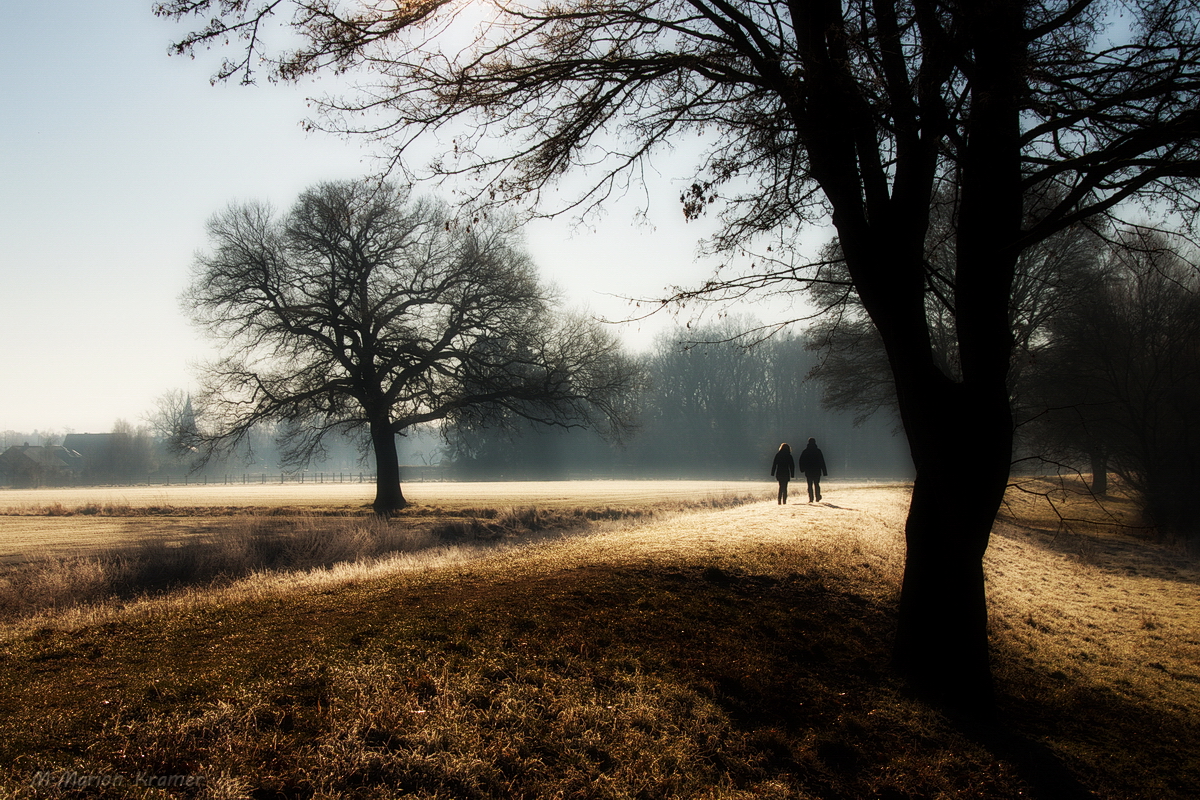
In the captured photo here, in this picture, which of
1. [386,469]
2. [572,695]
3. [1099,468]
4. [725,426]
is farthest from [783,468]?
[725,426]

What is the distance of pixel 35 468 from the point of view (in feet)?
242

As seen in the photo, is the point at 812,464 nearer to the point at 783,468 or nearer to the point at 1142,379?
the point at 783,468

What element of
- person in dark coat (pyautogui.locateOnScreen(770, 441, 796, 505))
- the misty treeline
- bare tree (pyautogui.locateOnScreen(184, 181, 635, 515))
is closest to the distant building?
the misty treeline

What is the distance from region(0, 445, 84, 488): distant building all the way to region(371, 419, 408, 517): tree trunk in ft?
228

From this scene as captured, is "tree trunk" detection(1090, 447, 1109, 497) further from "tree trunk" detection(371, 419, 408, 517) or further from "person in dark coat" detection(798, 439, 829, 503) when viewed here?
"tree trunk" detection(371, 419, 408, 517)

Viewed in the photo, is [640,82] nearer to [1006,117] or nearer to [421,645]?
[1006,117]

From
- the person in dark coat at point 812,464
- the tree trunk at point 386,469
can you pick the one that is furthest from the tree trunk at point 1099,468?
the tree trunk at point 386,469

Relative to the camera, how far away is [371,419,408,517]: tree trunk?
23.1 meters

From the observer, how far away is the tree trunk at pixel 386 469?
909 inches

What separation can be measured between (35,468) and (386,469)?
245 ft

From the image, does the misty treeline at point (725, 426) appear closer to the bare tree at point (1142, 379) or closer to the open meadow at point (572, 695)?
the bare tree at point (1142, 379)

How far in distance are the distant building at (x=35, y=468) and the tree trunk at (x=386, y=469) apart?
6961 centimetres

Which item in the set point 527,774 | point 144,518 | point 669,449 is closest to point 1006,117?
point 527,774

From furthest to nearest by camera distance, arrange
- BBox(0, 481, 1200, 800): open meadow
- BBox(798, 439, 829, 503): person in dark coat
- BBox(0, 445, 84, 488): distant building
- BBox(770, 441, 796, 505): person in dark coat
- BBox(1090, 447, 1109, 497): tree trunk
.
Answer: BBox(0, 445, 84, 488): distant building → BBox(1090, 447, 1109, 497): tree trunk → BBox(798, 439, 829, 503): person in dark coat → BBox(770, 441, 796, 505): person in dark coat → BBox(0, 481, 1200, 800): open meadow
